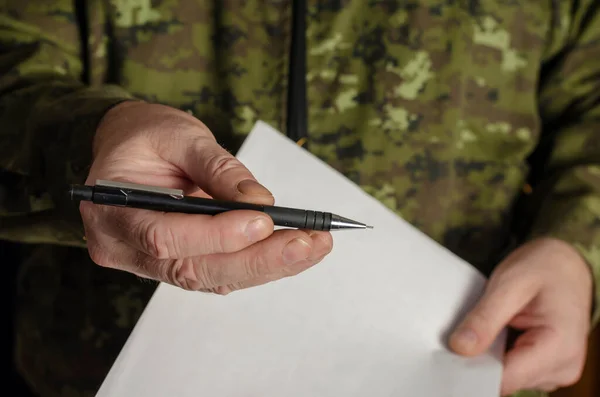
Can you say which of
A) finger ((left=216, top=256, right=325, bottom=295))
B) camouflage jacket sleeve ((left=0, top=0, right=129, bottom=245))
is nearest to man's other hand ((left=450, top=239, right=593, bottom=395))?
finger ((left=216, top=256, right=325, bottom=295))

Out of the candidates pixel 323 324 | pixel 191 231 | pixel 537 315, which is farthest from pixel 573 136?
pixel 191 231

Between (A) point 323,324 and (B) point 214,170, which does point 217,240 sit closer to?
(B) point 214,170

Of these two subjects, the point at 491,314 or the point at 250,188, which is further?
the point at 491,314

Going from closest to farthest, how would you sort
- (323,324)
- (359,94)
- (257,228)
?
(257,228), (323,324), (359,94)

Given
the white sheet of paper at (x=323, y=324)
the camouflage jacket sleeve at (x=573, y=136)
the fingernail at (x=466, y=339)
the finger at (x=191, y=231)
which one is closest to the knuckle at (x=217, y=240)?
the finger at (x=191, y=231)

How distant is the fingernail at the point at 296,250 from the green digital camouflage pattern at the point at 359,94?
27 cm

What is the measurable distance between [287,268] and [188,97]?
299mm

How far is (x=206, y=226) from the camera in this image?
0.27 m

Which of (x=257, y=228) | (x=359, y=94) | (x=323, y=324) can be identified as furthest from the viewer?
(x=359, y=94)

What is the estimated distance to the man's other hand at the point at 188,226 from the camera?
28cm

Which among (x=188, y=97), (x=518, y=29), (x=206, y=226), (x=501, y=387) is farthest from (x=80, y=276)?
(x=518, y=29)

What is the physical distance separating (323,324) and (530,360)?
19cm

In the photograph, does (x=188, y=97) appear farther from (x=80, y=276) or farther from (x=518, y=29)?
(x=518, y=29)

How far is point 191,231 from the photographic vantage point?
0.90ft
